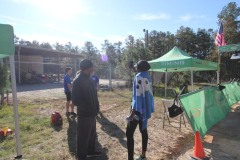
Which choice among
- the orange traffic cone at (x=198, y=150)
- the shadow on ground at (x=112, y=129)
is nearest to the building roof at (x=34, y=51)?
the shadow on ground at (x=112, y=129)

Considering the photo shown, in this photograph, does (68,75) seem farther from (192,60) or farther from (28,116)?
(192,60)

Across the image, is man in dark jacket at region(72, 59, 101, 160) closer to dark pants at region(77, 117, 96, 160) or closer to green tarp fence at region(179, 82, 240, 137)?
dark pants at region(77, 117, 96, 160)

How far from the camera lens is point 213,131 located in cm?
686

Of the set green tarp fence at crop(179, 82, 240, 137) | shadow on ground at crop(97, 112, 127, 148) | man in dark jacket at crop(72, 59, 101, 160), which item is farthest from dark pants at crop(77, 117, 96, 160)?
→ green tarp fence at crop(179, 82, 240, 137)

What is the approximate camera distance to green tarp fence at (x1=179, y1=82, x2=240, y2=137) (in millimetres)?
5669

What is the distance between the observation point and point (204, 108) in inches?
256

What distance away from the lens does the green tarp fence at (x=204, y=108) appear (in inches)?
223

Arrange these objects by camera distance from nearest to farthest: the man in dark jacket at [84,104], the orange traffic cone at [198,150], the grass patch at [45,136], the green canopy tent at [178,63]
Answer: the man in dark jacket at [84,104] < the orange traffic cone at [198,150] < the grass patch at [45,136] < the green canopy tent at [178,63]

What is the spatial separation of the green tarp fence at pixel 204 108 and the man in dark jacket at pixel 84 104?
7.31 ft

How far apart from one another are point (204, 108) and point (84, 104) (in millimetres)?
A: 3692

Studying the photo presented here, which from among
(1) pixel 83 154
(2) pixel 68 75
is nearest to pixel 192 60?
(2) pixel 68 75

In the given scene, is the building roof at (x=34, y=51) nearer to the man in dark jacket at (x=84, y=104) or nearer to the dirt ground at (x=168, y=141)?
the dirt ground at (x=168, y=141)

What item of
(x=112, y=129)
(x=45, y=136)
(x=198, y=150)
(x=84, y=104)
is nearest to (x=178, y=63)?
(x=112, y=129)

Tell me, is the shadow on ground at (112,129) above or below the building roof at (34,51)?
below
